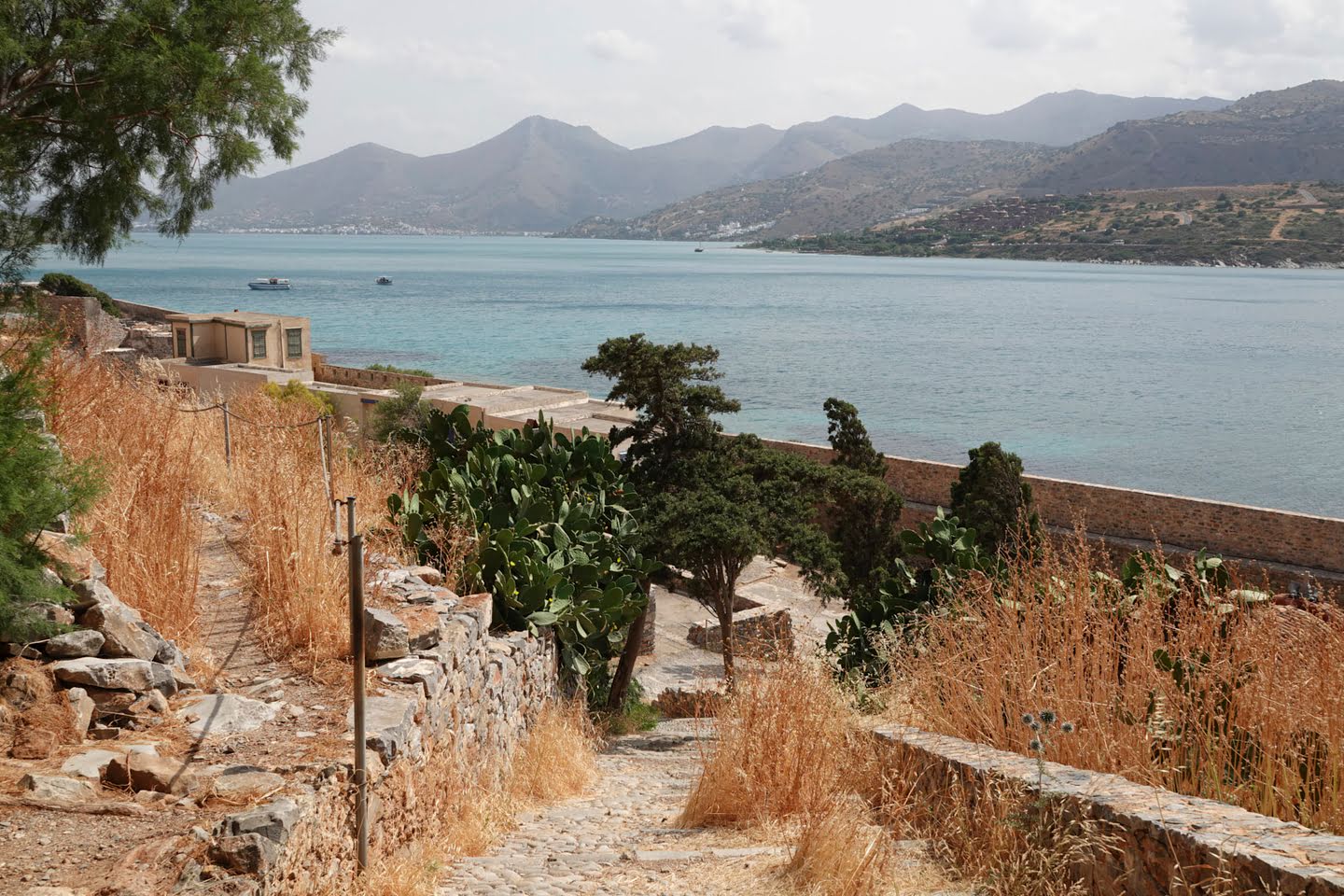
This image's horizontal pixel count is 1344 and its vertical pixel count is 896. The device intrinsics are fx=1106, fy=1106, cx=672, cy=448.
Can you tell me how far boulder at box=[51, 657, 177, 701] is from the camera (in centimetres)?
500

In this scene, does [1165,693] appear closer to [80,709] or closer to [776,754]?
[776,754]

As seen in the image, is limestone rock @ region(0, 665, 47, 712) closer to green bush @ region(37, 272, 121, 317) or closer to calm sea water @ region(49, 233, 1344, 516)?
calm sea water @ region(49, 233, 1344, 516)

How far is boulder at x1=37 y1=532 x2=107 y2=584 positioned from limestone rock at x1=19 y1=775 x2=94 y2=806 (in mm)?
A: 1231

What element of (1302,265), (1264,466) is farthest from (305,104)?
(1302,265)

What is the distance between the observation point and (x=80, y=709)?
4.85 meters

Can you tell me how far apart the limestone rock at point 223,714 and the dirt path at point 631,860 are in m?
1.17

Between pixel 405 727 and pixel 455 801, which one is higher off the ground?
pixel 405 727

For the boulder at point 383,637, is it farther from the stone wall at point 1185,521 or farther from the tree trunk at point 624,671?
the stone wall at point 1185,521

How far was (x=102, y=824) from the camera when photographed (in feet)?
13.3

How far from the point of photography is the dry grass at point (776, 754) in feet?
17.1

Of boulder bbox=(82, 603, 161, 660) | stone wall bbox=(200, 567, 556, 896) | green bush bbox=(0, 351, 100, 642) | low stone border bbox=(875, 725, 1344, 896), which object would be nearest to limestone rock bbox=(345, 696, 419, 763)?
stone wall bbox=(200, 567, 556, 896)

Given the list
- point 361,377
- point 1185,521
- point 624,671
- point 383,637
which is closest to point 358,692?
point 383,637

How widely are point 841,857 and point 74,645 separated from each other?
11.8ft

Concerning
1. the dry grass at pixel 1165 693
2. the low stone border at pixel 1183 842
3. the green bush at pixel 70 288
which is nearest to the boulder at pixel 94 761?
the low stone border at pixel 1183 842
